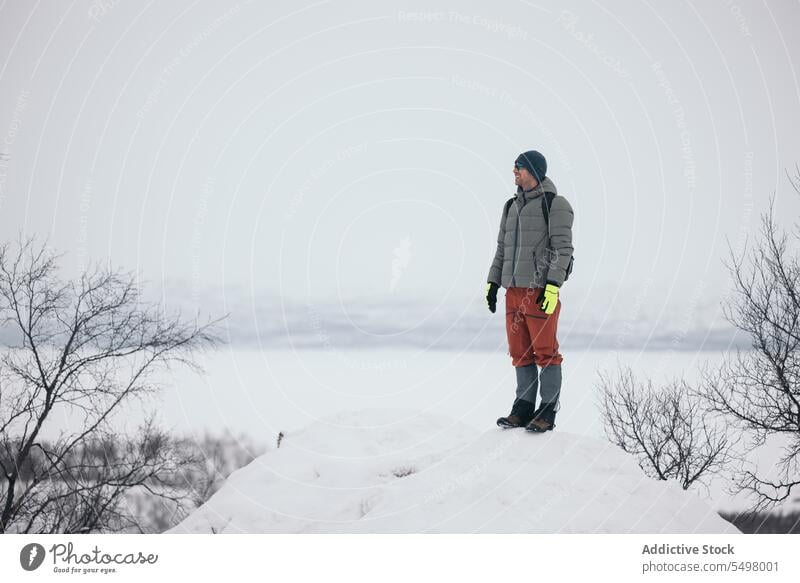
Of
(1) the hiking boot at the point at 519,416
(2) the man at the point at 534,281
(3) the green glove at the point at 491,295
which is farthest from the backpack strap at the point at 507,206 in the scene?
(1) the hiking boot at the point at 519,416

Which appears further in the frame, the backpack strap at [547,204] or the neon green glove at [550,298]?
the backpack strap at [547,204]

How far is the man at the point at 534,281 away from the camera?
529 centimetres

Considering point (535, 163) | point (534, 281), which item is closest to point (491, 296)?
point (534, 281)

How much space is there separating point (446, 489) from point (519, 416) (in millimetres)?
1089

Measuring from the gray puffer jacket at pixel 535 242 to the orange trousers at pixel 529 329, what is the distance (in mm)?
122

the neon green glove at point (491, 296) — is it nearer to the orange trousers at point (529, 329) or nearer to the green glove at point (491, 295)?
the green glove at point (491, 295)

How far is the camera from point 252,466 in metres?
6.44

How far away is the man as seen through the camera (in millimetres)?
5285

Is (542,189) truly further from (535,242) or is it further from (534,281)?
(534,281)

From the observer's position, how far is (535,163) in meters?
5.50
